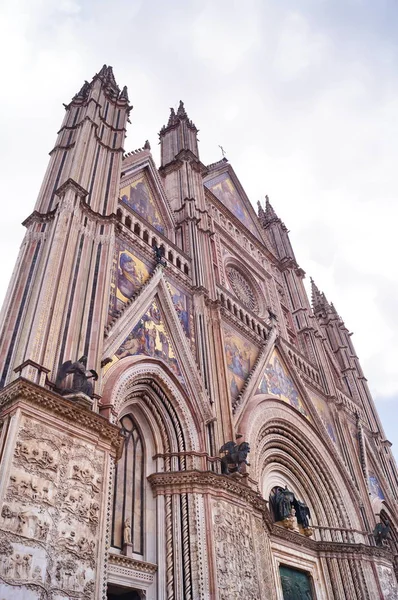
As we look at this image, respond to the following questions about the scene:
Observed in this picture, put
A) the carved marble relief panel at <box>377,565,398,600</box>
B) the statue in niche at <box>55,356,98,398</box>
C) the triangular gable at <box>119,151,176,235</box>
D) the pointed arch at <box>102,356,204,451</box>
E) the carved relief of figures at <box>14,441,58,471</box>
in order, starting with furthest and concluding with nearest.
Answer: the triangular gable at <box>119,151,176,235</box> → the carved marble relief panel at <box>377,565,398,600</box> → the pointed arch at <box>102,356,204,451</box> → the statue in niche at <box>55,356,98,398</box> → the carved relief of figures at <box>14,441,58,471</box>

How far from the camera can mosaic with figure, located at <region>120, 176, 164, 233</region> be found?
602 inches

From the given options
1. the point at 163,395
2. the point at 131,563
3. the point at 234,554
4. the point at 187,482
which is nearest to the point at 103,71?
the point at 163,395

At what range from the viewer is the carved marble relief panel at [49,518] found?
6215 mm

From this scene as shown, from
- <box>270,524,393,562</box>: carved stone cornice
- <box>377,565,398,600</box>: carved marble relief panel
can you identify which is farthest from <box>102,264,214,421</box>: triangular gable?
<box>377,565,398,600</box>: carved marble relief panel

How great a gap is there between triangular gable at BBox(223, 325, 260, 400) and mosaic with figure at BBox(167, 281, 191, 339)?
1805 mm

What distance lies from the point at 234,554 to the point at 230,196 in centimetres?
1713

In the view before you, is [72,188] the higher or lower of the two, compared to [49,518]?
higher

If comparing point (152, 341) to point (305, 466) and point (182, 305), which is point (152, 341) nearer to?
point (182, 305)

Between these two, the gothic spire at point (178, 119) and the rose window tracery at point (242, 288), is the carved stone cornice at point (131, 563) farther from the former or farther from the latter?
the gothic spire at point (178, 119)

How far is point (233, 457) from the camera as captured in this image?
36.7 feet

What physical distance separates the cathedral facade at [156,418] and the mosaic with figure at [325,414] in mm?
100

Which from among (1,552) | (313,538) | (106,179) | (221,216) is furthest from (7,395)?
(221,216)

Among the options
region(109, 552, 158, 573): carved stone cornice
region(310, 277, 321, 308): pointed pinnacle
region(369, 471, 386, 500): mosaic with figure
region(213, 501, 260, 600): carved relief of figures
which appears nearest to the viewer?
region(109, 552, 158, 573): carved stone cornice

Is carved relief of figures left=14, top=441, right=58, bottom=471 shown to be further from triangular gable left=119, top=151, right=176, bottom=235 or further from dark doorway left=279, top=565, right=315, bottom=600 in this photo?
triangular gable left=119, top=151, right=176, bottom=235
